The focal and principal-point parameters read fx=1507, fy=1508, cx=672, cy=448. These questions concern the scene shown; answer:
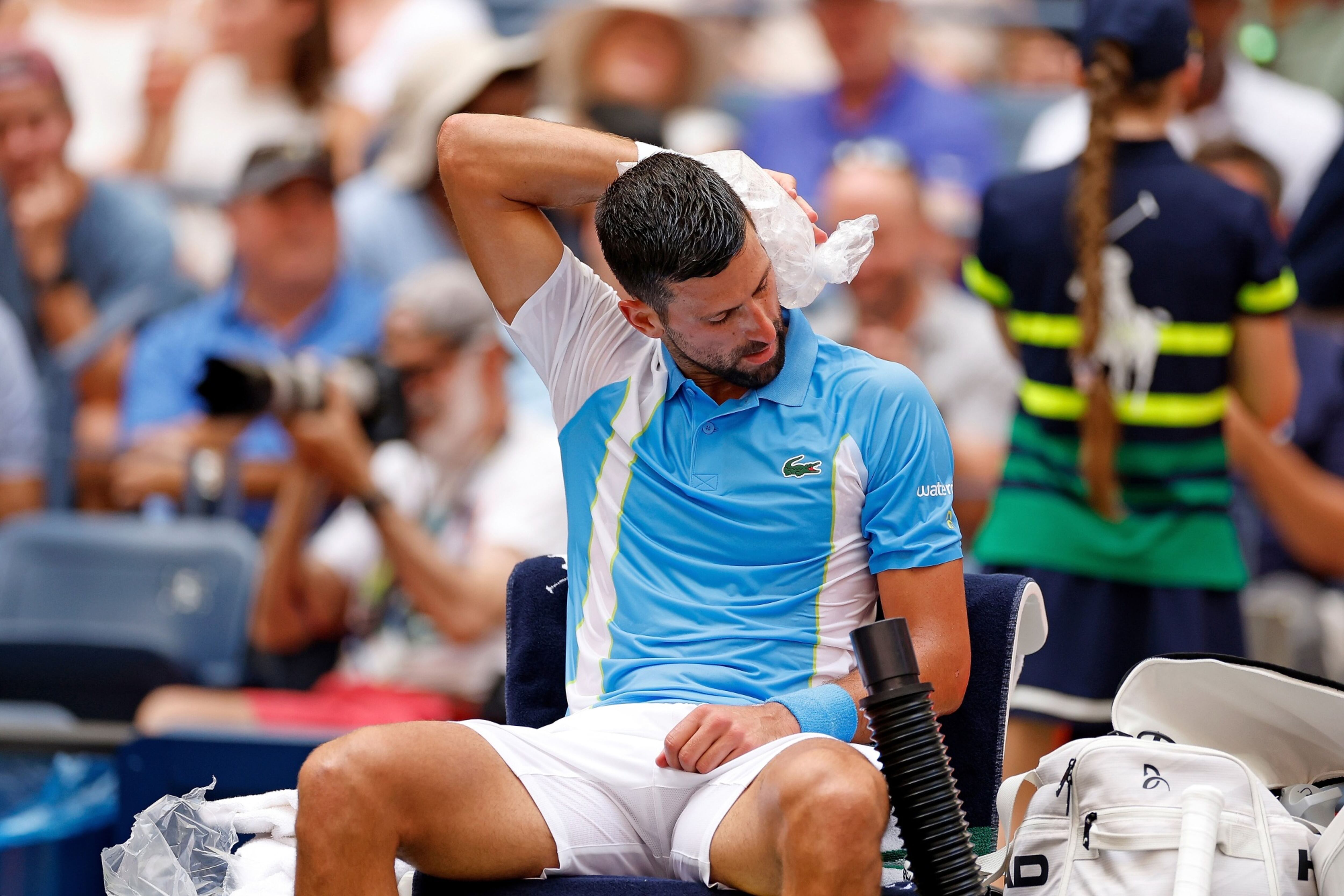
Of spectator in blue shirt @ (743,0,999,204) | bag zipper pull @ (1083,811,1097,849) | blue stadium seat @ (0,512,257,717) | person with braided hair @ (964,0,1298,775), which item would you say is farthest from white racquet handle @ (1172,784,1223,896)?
spectator in blue shirt @ (743,0,999,204)

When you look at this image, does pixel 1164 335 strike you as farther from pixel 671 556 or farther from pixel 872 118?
pixel 872 118

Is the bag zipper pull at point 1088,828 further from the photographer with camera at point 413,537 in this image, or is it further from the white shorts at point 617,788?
the photographer with camera at point 413,537

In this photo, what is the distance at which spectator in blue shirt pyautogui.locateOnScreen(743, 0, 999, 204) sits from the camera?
462 cm

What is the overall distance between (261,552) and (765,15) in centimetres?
241

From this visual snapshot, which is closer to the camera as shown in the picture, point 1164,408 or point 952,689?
point 952,689

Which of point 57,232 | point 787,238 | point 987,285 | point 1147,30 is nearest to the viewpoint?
point 787,238

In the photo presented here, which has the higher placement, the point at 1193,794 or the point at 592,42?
the point at 592,42

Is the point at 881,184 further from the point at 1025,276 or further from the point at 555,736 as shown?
the point at 555,736

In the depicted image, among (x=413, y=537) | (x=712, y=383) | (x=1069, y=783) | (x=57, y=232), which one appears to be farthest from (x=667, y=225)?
(x=57, y=232)

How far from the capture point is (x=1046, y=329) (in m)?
3.03

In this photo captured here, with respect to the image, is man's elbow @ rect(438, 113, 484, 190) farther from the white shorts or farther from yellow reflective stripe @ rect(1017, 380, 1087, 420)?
yellow reflective stripe @ rect(1017, 380, 1087, 420)

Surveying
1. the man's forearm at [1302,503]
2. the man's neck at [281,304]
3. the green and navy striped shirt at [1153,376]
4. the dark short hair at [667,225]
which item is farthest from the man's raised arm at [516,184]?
the man's neck at [281,304]

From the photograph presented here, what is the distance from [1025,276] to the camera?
3.04 m

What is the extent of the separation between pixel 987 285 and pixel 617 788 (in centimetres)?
162
